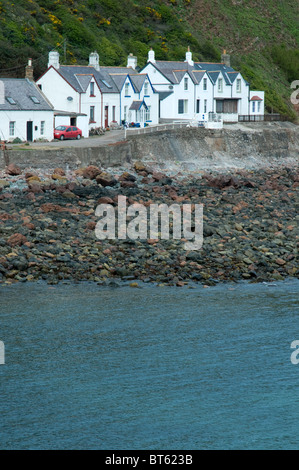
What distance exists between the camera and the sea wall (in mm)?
47531

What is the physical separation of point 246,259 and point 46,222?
969cm

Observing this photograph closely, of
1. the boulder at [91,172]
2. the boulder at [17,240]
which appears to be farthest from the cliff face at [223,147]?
the boulder at [17,240]

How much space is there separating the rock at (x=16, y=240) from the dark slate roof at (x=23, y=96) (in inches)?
874

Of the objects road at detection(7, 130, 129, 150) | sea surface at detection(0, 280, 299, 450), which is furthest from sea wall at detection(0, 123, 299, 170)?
sea surface at detection(0, 280, 299, 450)

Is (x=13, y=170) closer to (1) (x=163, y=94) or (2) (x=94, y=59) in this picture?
(2) (x=94, y=59)

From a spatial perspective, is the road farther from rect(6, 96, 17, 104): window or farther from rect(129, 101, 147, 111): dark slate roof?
rect(129, 101, 147, 111): dark slate roof

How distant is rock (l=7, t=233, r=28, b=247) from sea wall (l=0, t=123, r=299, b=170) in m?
15.0

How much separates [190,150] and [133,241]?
28.5 m

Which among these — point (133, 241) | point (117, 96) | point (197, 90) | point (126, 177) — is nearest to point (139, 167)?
point (126, 177)

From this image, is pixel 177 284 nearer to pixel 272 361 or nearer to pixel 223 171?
pixel 272 361

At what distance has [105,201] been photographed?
39.3 m

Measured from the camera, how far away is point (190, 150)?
60469 millimetres

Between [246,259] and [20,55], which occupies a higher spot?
[20,55]

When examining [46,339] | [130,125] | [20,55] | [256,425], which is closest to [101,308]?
[46,339]
